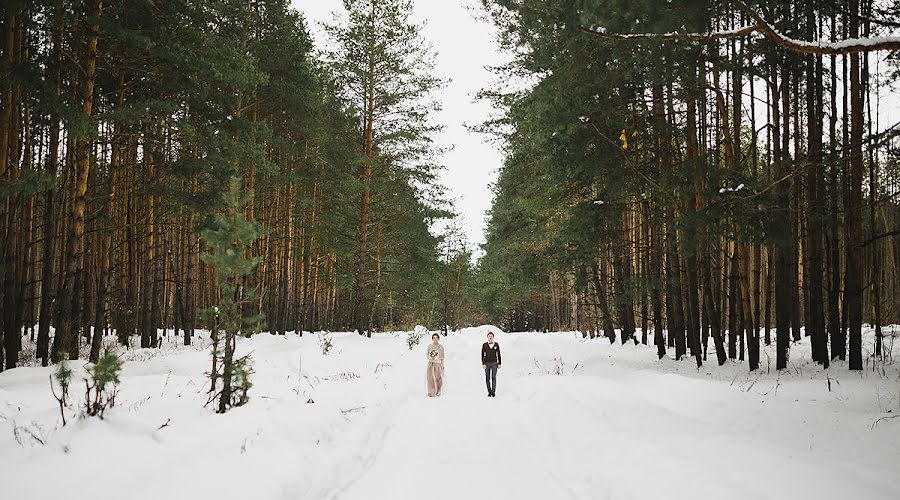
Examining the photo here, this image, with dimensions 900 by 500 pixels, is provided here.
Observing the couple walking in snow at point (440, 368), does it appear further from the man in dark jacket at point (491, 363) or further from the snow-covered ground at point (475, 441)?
the snow-covered ground at point (475, 441)

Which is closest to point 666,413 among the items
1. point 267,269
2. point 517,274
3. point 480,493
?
point 480,493

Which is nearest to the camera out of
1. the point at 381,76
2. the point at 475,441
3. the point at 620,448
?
the point at 620,448

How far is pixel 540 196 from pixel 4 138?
14.0 metres

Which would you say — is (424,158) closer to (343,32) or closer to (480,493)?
(343,32)

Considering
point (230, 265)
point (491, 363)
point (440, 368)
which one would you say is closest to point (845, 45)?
point (230, 265)

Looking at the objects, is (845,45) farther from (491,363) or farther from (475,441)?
(491,363)

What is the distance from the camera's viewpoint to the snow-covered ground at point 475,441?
180 inches

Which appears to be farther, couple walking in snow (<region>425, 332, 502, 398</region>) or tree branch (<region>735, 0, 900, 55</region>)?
couple walking in snow (<region>425, 332, 502, 398</region>)

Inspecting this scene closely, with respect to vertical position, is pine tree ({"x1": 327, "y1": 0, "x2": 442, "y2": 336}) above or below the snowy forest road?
above

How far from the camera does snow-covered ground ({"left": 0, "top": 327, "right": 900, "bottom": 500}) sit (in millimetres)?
4566

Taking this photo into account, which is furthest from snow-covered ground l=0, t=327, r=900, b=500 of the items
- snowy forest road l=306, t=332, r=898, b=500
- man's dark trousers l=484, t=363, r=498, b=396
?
man's dark trousers l=484, t=363, r=498, b=396

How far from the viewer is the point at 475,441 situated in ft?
21.9

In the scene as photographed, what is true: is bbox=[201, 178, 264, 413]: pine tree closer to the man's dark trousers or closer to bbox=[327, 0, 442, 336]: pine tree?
the man's dark trousers

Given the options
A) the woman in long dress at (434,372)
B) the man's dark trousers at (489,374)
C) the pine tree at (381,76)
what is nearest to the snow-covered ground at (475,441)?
the man's dark trousers at (489,374)
